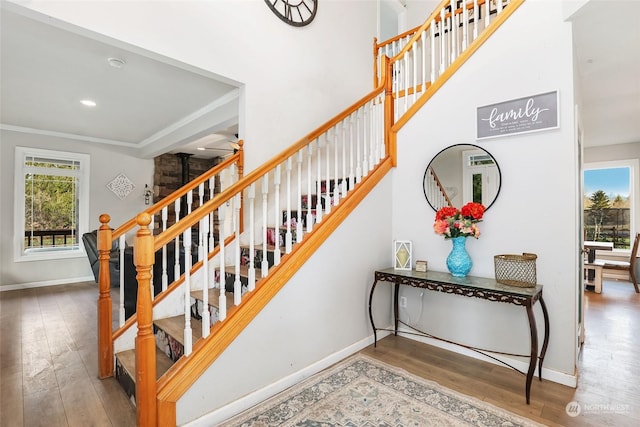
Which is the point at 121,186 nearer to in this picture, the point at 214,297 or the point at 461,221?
the point at 214,297

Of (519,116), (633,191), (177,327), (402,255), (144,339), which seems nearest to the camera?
(144,339)

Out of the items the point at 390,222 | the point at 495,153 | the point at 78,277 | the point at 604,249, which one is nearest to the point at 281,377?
the point at 390,222

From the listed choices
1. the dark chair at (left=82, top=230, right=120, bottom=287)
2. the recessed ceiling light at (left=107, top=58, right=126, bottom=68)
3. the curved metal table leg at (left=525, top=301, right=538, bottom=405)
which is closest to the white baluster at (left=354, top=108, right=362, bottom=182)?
the curved metal table leg at (left=525, top=301, right=538, bottom=405)

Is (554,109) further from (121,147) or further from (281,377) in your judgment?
(121,147)

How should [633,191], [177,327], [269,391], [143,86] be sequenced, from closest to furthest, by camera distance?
[269,391] < [177,327] < [143,86] < [633,191]

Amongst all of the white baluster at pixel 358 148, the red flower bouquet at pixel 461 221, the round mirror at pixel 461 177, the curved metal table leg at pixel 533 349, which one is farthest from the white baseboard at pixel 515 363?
the white baluster at pixel 358 148

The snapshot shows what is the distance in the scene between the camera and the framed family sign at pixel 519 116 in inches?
90.2

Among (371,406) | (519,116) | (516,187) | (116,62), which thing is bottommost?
(371,406)

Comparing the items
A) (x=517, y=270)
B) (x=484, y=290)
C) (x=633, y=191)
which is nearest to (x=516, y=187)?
(x=517, y=270)

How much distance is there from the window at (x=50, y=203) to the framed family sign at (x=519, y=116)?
6.81 meters

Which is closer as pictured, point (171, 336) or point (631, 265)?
point (171, 336)

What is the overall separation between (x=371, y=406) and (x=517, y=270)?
54.8 inches

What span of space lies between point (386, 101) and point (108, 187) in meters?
5.87

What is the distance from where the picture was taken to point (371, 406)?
1956 millimetres
